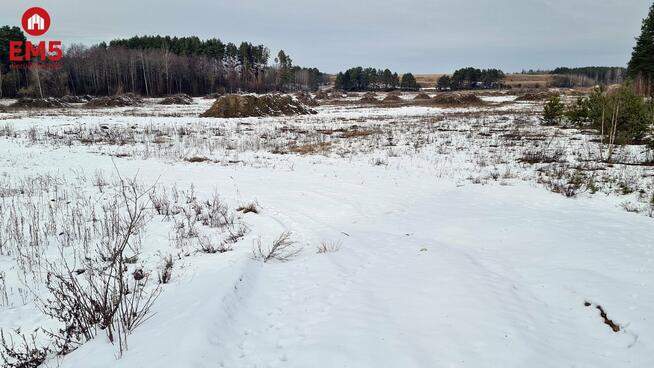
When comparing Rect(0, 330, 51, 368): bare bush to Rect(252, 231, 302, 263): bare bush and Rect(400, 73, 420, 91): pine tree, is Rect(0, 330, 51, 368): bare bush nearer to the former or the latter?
Rect(252, 231, 302, 263): bare bush

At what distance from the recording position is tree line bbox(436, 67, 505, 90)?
109m

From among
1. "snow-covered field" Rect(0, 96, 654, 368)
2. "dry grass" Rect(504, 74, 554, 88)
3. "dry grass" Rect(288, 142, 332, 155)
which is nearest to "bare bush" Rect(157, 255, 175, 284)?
"snow-covered field" Rect(0, 96, 654, 368)

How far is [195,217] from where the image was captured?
22.9 feet

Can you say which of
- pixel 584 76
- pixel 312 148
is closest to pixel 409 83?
pixel 584 76

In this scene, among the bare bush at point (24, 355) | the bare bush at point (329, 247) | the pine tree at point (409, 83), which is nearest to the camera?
the bare bush at point (24, 355)

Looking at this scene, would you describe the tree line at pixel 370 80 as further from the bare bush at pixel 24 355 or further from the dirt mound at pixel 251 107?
the bare bush at pixel 24 355

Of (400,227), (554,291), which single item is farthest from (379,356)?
(400,227)

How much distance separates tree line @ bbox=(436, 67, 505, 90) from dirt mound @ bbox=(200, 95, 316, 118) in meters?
87.7

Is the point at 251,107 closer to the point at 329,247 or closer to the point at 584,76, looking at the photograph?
the point at 329,247

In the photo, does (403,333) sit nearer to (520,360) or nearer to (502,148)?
(520,360)

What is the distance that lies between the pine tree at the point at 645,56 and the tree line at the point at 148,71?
71.6m

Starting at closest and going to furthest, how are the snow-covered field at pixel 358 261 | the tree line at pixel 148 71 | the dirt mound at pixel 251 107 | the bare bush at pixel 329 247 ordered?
1. the snow-covered field at pixel 358 261
2. the bare bush at pixel 329 247
3. the dirt mound at pixel 251 107
4. the tree line at pixel 148 71

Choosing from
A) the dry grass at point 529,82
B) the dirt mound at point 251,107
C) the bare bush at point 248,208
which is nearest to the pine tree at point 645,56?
the dirt mound at point 251,107

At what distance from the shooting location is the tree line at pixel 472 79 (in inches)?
4281
